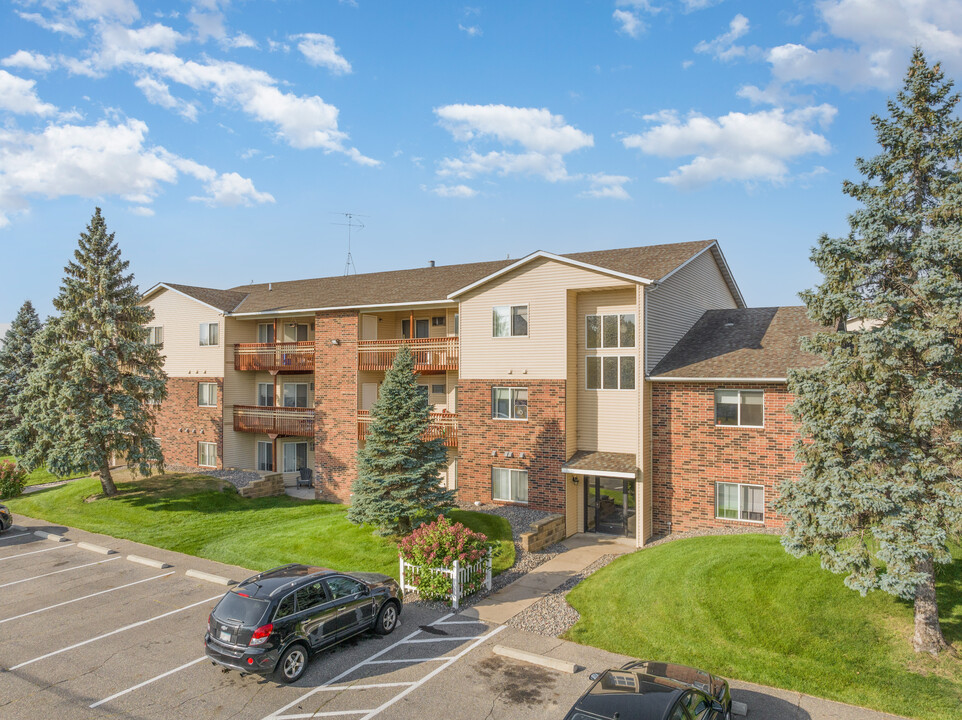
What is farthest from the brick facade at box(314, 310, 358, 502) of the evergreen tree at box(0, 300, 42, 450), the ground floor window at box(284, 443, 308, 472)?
the evergreen tree at box(0, 300, 42, 450)

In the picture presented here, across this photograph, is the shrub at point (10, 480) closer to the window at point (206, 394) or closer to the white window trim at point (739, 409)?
the window at point (206, 394)

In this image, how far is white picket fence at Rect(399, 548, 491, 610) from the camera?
15.4 metres

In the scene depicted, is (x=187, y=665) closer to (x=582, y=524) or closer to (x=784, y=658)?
(x=784, y=658)

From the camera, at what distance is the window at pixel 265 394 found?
3366 cm

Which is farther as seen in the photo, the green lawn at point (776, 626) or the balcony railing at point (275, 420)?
the balcony railing at point (275, 420)

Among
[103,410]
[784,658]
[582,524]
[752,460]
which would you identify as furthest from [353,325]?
[784,658]

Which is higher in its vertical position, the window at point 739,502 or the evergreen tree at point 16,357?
the evergreen tree at point 16,357

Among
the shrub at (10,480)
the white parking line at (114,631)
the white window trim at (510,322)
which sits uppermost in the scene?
the white window trim at (510,322)

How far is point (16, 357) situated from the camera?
41.4 m

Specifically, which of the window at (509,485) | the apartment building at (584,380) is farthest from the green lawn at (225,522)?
the apartment building at (584,380)

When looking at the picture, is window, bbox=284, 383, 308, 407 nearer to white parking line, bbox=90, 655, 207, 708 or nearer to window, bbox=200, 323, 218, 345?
window, bbox=200, 323, 218, 345

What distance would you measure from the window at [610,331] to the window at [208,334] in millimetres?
21119

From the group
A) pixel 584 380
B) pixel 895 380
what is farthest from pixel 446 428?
pixel 895 380

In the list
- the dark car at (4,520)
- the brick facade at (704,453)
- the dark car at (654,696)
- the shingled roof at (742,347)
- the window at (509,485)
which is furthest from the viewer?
the dark car at (4,520)
